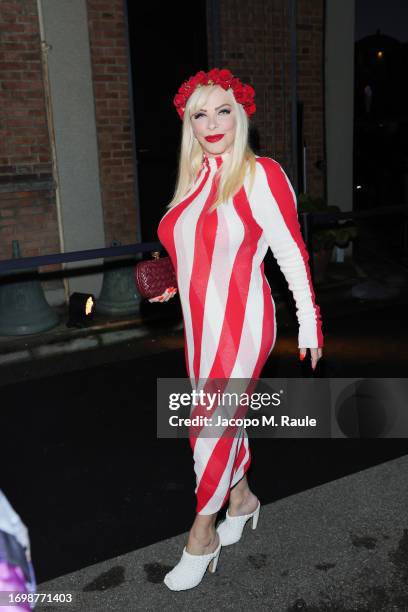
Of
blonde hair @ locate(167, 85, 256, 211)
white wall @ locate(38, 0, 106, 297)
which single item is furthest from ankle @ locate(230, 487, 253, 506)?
white wall @ locate(38, 0, 106, 297)

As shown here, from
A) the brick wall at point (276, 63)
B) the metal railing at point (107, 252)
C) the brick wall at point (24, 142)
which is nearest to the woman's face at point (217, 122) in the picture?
the metal railing at point (107, 252)

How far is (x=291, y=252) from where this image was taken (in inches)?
110

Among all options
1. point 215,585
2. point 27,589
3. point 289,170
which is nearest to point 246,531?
point 215,585

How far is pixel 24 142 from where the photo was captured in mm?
7562

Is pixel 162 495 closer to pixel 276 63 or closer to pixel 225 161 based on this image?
pixel 225 161

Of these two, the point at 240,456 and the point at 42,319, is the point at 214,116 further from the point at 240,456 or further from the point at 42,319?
the point at 42,319

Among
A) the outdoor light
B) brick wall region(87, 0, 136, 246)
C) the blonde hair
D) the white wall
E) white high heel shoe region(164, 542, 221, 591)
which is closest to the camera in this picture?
the blonde hair

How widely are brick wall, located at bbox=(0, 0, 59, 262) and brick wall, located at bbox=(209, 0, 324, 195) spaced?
2450mm

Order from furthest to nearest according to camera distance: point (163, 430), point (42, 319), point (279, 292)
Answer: point (279, 292) → point (42, 319) → point (163, 430)

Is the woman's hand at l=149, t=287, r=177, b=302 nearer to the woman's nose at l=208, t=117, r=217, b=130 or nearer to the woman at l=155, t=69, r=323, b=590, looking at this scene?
the woman at l=155, t=69, r=323, b=590

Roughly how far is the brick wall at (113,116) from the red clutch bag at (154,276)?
5241mm

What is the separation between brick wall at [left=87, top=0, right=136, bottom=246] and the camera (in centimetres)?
773

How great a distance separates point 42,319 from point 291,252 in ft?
15.6

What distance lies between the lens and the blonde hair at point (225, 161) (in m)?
2.69
